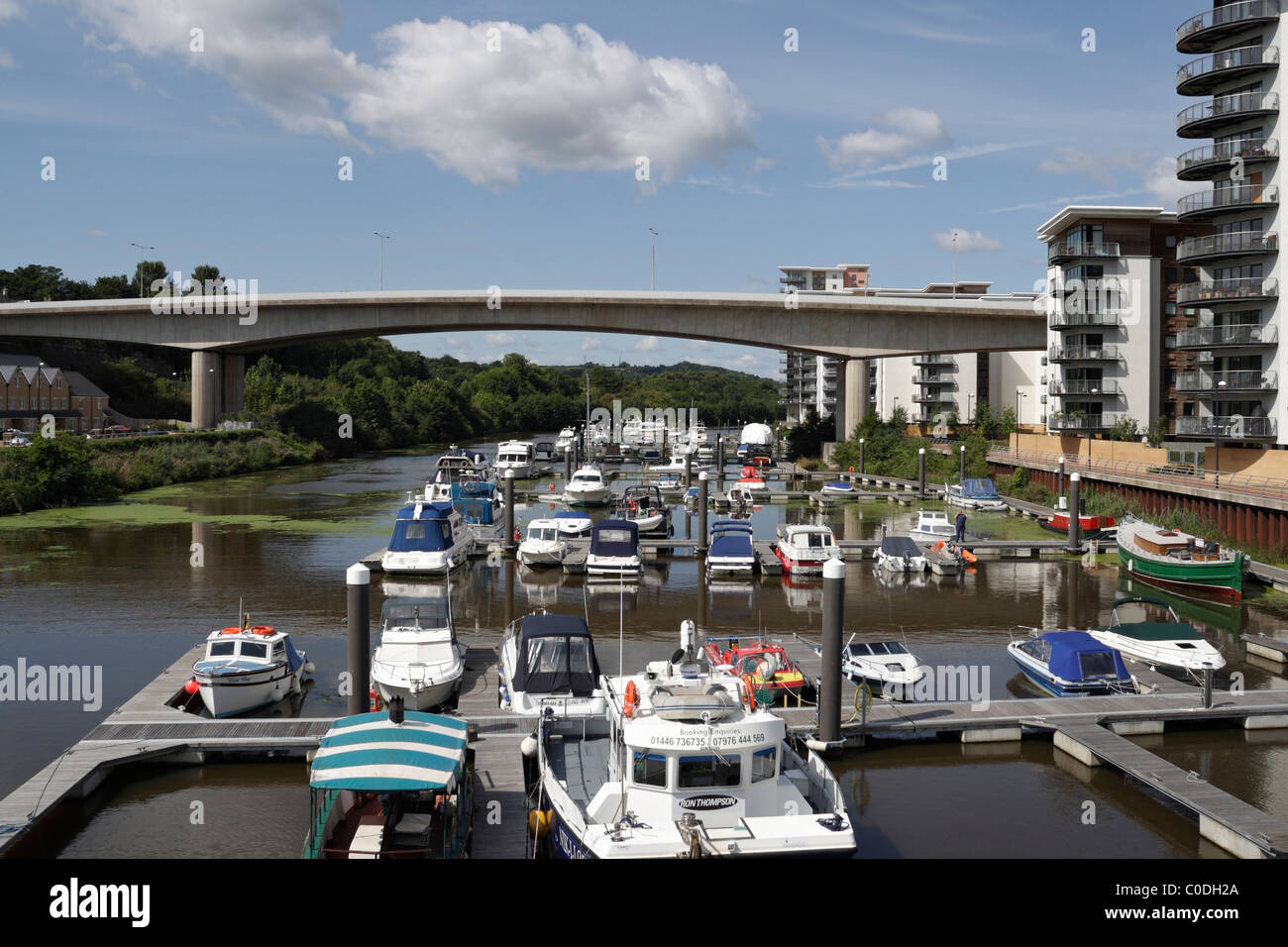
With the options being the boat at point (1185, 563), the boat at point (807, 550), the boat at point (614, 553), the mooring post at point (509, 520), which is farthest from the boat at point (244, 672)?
the boat at point (1185, 563)

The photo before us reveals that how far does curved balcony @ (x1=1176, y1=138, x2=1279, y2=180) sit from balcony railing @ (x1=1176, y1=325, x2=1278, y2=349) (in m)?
6.86

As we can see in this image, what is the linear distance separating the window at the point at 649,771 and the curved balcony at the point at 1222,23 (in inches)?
1853

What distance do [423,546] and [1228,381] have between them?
115 feet

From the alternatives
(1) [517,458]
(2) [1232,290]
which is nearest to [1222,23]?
(2) [1232,290]

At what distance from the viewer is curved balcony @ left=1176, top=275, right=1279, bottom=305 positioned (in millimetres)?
44531

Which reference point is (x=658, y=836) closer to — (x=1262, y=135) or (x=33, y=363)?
(x=1262, y=135)

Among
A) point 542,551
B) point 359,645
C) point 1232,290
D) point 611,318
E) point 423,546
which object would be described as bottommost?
point 542,551

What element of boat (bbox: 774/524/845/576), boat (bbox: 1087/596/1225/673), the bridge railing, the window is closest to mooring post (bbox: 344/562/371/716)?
the window

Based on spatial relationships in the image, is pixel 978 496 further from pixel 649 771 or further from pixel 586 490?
pixel 649 771

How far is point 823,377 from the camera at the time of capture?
5605 inches

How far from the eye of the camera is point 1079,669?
66.5 ft
